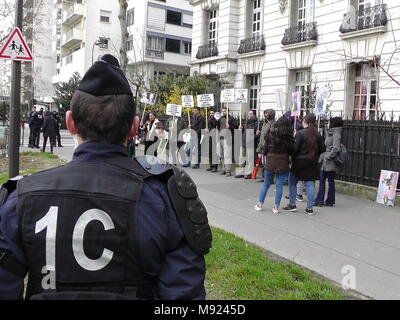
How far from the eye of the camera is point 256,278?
477cm

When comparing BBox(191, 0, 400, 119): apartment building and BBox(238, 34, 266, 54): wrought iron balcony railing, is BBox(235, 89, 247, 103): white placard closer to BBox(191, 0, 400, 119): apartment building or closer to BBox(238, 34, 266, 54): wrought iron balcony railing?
BBox(191, 0, 400, 119): apartment building

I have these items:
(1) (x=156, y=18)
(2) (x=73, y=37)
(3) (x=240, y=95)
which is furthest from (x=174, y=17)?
(3) (x=240, y=95)

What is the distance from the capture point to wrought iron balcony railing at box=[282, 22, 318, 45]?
59.8 feet

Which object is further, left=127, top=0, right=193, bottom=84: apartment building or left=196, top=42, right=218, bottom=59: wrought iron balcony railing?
left=127, top=0, right=193, bottom=84: apartment building

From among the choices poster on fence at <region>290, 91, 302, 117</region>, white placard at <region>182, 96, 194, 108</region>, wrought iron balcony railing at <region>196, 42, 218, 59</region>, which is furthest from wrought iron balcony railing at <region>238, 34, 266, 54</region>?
poster on fence at <region>290, 91, 302, 117</region>

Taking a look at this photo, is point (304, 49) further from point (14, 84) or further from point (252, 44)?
point (14, 84)

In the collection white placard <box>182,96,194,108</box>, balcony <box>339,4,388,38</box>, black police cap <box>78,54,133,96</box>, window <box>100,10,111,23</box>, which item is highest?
window <box>100,10,111,23</box>

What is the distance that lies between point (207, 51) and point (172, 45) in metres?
23.7

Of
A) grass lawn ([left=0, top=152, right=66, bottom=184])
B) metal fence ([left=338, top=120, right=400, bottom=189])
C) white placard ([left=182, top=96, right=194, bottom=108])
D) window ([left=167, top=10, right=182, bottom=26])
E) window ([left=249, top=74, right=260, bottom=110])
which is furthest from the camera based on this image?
window ([left=167, top=10, right=182, bottom=26])

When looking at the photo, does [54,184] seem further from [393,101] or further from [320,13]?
[320,13]

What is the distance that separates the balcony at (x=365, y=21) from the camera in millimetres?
15250

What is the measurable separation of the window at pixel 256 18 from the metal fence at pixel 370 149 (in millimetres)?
12797

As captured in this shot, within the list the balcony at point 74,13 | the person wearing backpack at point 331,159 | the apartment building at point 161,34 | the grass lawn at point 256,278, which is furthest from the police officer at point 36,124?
the balcony at point 74,13

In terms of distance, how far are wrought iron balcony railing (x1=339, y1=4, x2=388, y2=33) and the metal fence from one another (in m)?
6.32
